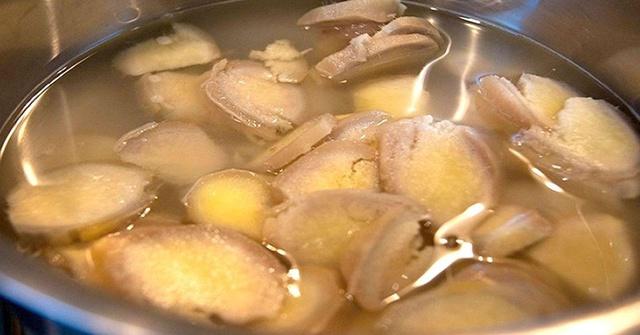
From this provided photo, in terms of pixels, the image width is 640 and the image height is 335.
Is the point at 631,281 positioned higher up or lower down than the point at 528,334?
lower down

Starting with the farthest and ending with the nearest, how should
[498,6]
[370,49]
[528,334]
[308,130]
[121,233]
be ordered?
[498,6]
[370,49]
[308,130]
[121,233]
[528,334]

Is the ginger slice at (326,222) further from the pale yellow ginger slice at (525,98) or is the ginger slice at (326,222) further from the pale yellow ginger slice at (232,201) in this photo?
the pale yellow ginger slice at (525,98)

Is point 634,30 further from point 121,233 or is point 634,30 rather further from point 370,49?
point 121,233

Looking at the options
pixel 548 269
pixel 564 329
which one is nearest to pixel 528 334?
pixel 564 329

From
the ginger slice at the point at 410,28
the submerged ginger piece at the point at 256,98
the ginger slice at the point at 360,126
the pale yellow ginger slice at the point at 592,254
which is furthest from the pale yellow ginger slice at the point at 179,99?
the pale yellow ginger slice at the point at 592,254

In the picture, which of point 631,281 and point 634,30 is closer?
point 631,281

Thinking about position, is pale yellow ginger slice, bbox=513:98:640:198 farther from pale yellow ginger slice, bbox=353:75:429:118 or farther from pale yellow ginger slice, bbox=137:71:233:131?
pale yellow ginger slice, bbox=137:71:233:131

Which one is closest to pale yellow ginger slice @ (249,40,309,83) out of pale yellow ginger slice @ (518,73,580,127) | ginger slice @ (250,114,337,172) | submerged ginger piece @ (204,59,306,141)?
submerged ginger piece @ (204,59,306,141)

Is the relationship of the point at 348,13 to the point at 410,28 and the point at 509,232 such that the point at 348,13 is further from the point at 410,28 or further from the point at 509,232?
the point at 509,232
